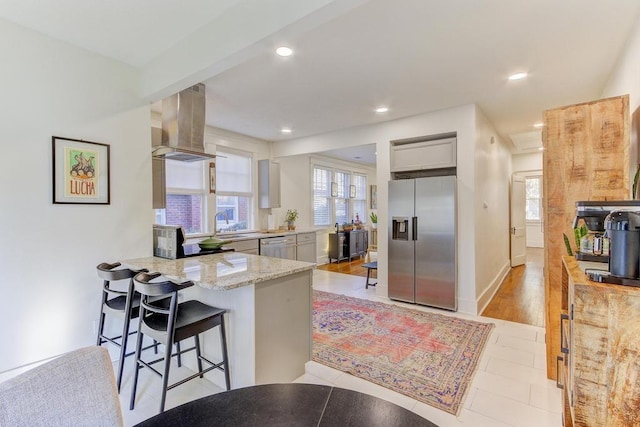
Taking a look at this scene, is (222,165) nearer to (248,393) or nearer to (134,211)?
(134,211)

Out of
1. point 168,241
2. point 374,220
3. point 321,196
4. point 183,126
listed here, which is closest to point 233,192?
point 183,126

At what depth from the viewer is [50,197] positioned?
239 cm

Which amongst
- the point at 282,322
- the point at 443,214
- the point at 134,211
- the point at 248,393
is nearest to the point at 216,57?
the point at 134,211

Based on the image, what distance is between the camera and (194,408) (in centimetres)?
95

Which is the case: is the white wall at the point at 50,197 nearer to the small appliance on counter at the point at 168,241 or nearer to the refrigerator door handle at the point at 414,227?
the small appliance on counter at the point at 168,241

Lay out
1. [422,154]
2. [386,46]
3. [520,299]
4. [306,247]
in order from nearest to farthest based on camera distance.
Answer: [386,46]
[422,154]
[520,299]
[306,247]

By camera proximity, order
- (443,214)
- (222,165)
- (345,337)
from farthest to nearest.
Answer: (222,165)
(443,214)
(345,337)

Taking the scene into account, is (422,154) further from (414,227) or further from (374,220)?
(374,220)

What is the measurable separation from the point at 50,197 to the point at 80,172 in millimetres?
290

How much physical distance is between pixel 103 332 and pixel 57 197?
1211mm

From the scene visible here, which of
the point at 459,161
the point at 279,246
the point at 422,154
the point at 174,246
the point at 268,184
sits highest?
the point at 422,154

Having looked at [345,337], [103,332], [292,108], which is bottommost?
[345,337]

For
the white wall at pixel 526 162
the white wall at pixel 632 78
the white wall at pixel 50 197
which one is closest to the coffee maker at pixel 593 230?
the white wall at pixel 632 78

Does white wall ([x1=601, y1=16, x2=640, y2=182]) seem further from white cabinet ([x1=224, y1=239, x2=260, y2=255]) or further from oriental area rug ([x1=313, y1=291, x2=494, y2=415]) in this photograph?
white cabinet ([x1=224, y1=239, x2=260, y2=255])
